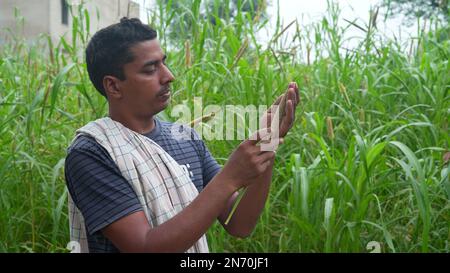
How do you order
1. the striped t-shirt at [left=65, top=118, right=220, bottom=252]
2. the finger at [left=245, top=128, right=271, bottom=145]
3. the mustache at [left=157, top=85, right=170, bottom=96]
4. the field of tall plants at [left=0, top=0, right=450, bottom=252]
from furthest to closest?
the field of tall plants at [left=0, top=0, right=450, bottom=252] → the mustache at [left=157, top=85, right=170, bottom=96] → the striped t-shirt at [left=65, top=118, right=220, bottom=252] → the finger at [left=245, top=128, right=271, bottom=145]

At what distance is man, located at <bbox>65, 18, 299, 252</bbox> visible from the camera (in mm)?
1222

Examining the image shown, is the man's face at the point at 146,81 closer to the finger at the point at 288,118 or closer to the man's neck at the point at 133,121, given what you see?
the man's neck at the point at 133,121

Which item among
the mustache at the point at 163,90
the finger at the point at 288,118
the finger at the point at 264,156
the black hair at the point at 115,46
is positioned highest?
the black hair at the point at 115,46

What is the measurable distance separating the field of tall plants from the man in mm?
679

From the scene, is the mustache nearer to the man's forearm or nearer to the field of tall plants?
the man's forearm

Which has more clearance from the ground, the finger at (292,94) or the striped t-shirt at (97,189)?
the finger at (292,94)

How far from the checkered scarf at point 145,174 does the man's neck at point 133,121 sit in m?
0.02

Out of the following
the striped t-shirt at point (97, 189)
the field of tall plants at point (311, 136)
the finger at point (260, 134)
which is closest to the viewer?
the finger at point (260, 134)

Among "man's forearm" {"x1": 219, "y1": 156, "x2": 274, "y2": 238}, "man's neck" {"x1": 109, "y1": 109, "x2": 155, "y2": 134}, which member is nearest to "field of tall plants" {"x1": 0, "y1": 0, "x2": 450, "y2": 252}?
"man's forearm" {"x1": 219, "y1": 156, "x2": 274, "y2": 238}

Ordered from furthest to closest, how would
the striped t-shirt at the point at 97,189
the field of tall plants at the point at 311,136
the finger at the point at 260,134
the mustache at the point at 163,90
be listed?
1. the field of tall plants at the point at 311,136
2. the mustache at the point at 163,90
3. the striped t-shirt at the point at 97,189
4. the finger at the point at 260,134

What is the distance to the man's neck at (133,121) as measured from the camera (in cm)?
146

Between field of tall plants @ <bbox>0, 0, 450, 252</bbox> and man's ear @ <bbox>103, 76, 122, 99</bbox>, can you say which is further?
field of tall plants @ <bbox>0, 0, 450, 252</bbox>

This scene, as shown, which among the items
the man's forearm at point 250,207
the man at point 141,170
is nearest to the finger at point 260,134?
the man at point 141,170
